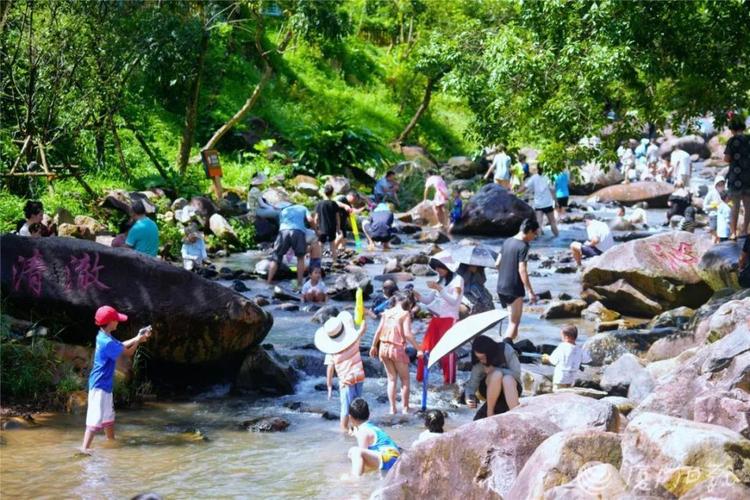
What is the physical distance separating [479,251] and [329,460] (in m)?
3.78

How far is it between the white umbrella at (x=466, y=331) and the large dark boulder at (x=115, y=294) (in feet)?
9.72

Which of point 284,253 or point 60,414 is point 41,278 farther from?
point 284,253

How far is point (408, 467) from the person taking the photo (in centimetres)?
776

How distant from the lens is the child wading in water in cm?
1130

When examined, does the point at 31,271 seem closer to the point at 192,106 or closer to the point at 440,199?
the point at 192,106

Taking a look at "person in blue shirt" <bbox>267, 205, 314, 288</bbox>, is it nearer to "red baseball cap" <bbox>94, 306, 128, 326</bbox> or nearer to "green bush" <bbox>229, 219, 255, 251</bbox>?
"green bush" <bbox>229, 219, 255, 251</bbox>

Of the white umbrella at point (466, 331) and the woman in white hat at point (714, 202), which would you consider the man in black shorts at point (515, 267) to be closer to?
the white umbrella at point (466, 331)

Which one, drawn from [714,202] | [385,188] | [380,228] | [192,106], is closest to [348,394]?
[380,228]

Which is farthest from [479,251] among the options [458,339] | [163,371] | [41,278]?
[41,278]

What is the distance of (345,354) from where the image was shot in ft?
36.0

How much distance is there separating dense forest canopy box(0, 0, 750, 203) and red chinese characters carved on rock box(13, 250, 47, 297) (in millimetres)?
4222

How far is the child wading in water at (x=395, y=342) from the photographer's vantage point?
11.3 m

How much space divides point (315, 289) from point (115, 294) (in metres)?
5.94

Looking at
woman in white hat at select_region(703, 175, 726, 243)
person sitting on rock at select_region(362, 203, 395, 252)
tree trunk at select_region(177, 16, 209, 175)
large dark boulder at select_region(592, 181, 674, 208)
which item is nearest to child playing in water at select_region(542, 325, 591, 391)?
woman in white hat at select_region(703, 175, 726, 243)
